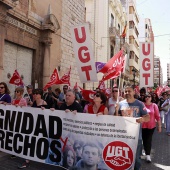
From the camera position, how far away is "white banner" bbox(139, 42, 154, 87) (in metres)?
5.99

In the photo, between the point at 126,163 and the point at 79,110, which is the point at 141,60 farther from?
the point at 126,163

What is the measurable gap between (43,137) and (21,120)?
0.62 meters

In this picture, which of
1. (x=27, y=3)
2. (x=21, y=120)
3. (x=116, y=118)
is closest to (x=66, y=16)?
(x=27, y=3)

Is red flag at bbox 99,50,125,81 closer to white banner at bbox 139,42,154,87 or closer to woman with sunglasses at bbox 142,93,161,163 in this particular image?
white banner at bbox 139,42,154,87

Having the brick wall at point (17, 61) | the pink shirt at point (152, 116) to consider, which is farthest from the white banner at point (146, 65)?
the brick wall at point (17, 61)

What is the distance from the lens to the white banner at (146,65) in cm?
599

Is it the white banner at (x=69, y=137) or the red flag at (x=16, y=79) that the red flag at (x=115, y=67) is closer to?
the white banner at (x=69, y=137)

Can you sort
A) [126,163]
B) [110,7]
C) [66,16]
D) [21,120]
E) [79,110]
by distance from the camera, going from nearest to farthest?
[126,163] < [79,110] < [21,120] < [66,16] < [110,7]

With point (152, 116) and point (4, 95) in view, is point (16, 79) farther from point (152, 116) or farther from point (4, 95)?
point (152, 116)

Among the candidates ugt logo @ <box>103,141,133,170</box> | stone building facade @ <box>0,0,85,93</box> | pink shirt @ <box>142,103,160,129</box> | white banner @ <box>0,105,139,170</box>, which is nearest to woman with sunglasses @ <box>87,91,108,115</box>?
white banner @ <box>0,105,139,170</box>

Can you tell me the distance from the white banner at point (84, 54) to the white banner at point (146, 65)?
132 cm

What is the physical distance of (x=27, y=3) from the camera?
35.0ft

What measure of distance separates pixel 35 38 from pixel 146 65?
273 inches

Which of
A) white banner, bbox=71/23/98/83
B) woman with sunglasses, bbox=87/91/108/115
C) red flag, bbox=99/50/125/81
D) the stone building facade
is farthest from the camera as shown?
the stone building facade
